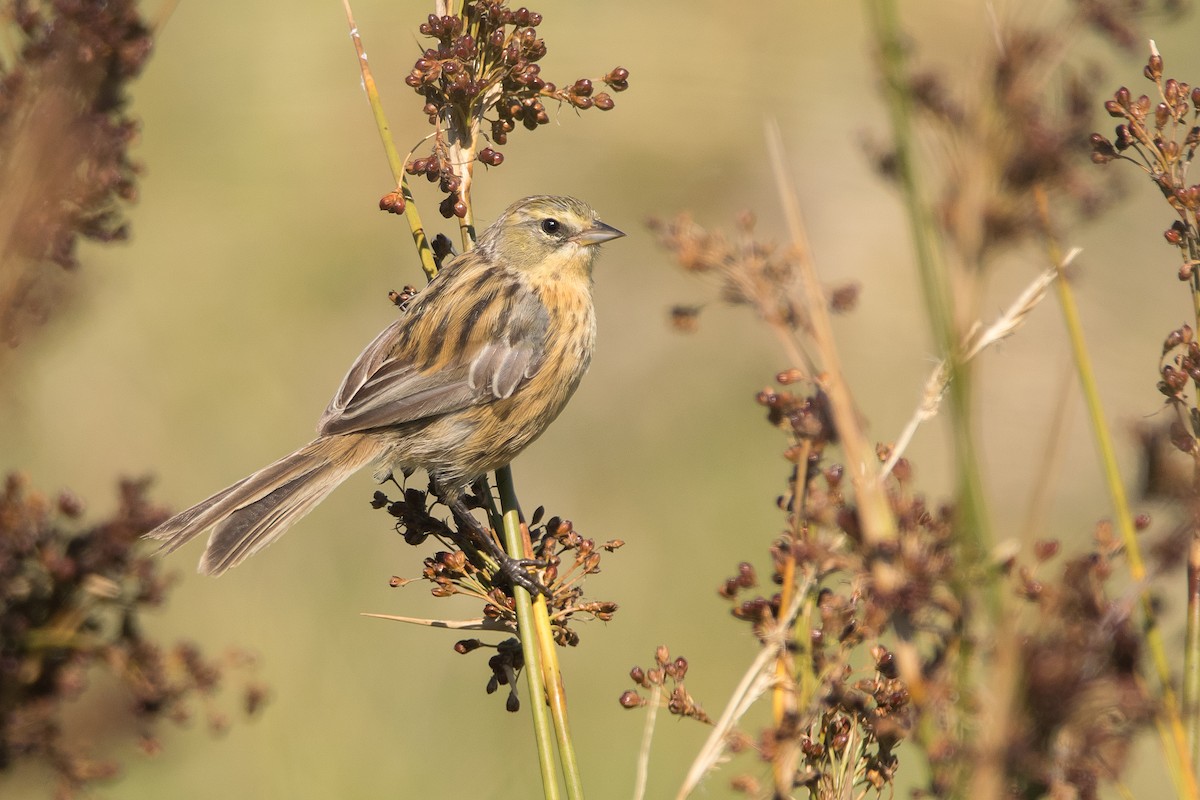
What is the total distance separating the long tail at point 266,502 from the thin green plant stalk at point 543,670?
1224 millimetres

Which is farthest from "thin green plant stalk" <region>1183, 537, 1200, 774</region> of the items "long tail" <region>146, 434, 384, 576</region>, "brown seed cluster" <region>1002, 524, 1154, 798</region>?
"long tail" <region>146, 434, 384, 576</region>

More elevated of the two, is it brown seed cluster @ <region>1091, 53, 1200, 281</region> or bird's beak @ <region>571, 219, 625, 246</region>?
bird's beak @ <region>571, 219, 625, 246</region>

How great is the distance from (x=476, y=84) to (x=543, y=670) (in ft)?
5.17

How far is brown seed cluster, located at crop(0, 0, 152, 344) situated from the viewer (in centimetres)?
191

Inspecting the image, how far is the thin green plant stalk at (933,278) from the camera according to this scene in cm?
158

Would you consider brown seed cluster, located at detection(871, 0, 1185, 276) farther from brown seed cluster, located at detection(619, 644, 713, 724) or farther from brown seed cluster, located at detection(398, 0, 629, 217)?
brown seed cluster, located at detection(398, 0, 629, 217)

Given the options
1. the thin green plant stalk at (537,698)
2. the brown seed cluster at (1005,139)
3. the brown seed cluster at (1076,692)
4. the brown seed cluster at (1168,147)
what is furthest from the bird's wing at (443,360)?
the brown seed cluster at (1005,139)

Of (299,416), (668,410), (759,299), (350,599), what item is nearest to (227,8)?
(299,416)

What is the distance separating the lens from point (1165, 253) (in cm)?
1037

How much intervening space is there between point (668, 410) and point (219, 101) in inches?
186

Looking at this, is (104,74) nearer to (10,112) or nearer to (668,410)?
(10,112)

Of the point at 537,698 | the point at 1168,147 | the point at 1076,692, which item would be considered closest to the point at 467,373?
the point at 537,698

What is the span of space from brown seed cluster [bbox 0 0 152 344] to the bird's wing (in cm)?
255

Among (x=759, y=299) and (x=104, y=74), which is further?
(x=104, y=74)
